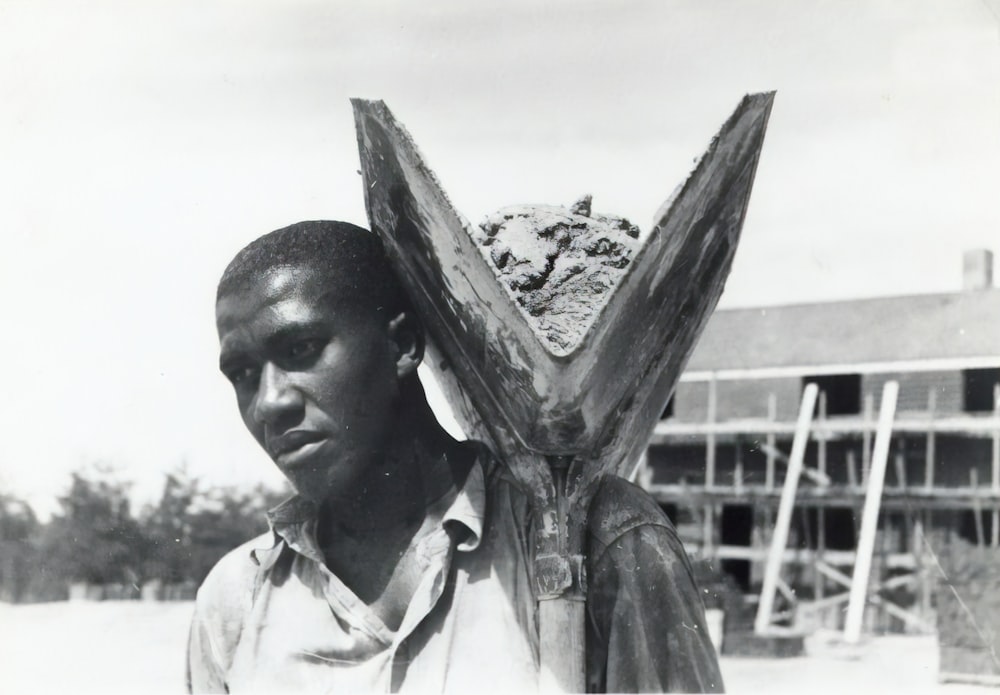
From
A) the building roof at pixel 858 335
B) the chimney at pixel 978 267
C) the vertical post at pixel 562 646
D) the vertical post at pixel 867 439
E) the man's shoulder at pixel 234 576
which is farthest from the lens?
the vertical post at pixel 867 439

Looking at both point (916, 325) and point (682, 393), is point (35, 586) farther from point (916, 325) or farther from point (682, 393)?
point (916, 325)

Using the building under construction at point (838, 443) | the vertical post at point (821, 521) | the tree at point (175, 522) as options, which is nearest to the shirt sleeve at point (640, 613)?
the tree at point (175, 522)

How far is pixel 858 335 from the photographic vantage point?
1167cm

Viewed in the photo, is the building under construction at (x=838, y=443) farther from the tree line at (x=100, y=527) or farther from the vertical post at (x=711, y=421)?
the tree line at (x=100, y=527)

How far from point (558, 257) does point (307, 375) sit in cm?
65

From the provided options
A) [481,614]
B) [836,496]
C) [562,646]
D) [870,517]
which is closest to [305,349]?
[481,614]

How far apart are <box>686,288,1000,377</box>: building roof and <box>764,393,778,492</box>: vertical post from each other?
0.31 meters

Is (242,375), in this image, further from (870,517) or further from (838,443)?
(870,517)

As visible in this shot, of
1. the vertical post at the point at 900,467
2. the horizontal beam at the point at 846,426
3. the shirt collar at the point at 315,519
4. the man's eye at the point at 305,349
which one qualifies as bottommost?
the shirt collar at the point at 315,519

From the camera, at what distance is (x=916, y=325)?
1105cm

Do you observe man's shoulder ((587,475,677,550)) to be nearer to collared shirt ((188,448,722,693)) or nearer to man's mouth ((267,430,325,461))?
collared shirt ((188,448,722,693))

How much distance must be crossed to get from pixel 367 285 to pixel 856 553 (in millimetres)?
10386

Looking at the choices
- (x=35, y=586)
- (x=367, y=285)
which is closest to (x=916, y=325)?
(x=35, y=586)

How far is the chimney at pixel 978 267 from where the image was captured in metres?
10.1
